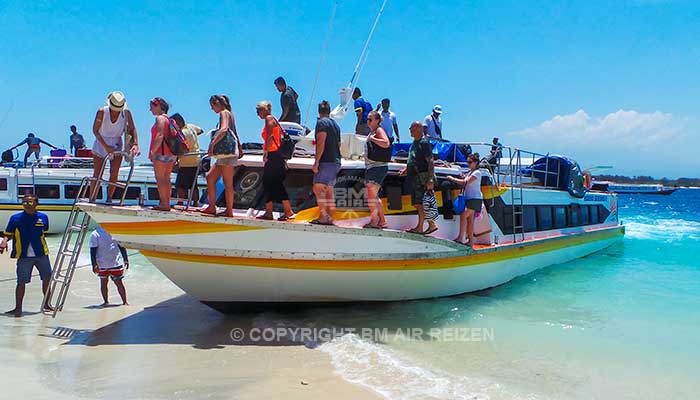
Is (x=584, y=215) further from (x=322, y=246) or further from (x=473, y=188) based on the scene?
(x=322, y=246)

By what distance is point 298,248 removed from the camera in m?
7.04

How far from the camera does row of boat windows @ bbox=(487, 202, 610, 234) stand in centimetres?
1051

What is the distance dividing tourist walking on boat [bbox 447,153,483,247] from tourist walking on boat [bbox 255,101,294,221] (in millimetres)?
3125

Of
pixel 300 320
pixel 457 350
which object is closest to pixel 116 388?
pixel 300 320

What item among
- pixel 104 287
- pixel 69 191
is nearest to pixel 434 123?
pixel 104 287

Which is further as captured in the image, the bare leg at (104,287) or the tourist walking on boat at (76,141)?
the tourist walking on boat at (76,141)

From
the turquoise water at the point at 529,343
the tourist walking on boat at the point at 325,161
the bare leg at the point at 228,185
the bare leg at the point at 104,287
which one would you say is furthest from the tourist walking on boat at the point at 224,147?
the bare leg at the point at 104,287

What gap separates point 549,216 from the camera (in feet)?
42.1

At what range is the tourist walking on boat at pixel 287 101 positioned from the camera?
31.0 ft

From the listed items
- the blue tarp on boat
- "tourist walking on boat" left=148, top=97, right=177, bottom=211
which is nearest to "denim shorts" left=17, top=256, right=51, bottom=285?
"tourist walking on boat" left=148, top=97, right=177, bottom=211

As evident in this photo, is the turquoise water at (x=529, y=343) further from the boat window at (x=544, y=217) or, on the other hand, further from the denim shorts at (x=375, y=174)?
the denim shorts at (x=375, y=174)

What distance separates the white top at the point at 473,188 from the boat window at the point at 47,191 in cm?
1831

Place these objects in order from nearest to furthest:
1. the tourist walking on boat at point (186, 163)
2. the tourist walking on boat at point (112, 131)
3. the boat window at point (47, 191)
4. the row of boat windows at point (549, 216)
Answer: the tourist walking on boat at point (112, 131) → the tourist walking on boat at point (186, 163) → the row of boat windows at point (549, 216) → the boat window at point (47, 191)

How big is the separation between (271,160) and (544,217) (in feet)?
26.1
